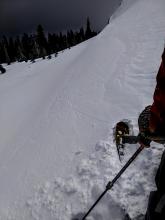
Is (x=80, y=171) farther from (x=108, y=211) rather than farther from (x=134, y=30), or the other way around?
(x=134, y=30)

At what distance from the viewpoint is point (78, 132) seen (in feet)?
18.8

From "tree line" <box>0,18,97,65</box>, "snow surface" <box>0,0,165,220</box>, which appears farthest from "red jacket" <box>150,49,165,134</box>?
"tree line" <box>0,18,97,65</box>

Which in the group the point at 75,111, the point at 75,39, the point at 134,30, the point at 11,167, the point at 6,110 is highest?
the point at 134,30

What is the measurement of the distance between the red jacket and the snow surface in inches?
63.5

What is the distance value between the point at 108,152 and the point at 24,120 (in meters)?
4.19

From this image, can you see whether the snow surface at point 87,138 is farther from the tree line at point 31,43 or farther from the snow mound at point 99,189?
the tree line at point 31,43

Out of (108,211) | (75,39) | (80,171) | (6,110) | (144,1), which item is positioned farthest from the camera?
(75,39)

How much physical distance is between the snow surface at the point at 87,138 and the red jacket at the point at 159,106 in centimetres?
161

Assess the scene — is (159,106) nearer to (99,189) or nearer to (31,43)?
(99,189)

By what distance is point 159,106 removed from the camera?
231cm

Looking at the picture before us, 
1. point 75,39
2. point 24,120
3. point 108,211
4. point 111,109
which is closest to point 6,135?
point 24,120

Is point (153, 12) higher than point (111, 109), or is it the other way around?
point (153, 12)

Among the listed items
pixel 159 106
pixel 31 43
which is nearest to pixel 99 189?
pixel 159 106

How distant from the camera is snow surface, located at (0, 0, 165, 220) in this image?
13.4ft
